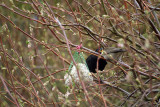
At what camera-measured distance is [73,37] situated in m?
6.43

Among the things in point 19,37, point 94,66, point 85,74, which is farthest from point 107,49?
point 19,37

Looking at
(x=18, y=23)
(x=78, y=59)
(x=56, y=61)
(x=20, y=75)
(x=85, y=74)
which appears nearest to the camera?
(x=85, y=74)

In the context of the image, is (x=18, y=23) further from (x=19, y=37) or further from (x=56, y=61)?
(x=56, y=61)

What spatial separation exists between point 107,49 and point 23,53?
3.71 m

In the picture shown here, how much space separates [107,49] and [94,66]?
95cm

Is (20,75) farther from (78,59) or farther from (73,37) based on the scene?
(78,59)

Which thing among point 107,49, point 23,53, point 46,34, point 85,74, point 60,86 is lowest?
point 60,86

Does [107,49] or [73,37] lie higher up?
[107,49]

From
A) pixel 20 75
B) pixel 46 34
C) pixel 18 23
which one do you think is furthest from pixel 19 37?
pixel 20 75

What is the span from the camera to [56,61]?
5902mm

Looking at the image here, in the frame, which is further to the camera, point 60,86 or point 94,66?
point 60,86

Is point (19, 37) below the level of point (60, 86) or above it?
above

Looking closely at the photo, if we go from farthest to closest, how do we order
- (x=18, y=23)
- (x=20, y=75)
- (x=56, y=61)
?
(x=18, y=23), (x=56, y=61), (x=20, y=75)

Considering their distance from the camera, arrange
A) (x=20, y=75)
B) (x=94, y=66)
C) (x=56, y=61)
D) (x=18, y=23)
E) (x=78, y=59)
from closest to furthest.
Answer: (x=78, y=59), (x=94, y=66), (x=20, y=75), (x=56, y=61), (x=18, y=23)
